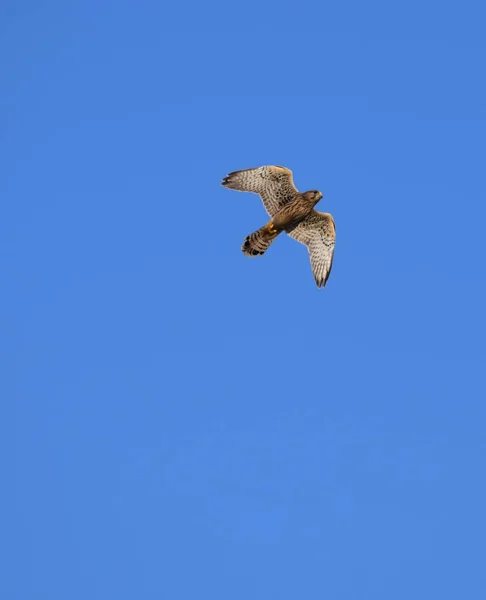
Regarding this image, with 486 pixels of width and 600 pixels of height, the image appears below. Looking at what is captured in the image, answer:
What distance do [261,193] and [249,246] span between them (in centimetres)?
215

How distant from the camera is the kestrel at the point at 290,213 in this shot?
25.6 m

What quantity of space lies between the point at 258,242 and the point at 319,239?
2368 mm

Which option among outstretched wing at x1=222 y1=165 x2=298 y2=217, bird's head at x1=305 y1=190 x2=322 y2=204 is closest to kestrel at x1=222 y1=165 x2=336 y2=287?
outstretched wing at x1=222 y1=165 x2=298 y2=217

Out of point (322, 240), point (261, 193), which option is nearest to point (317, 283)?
point (322, 240)

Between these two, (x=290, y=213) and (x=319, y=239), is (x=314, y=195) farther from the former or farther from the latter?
(x=319, y=239)

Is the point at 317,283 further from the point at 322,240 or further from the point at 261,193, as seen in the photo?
the point at 261,193

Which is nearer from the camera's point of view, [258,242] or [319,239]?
[258,242]

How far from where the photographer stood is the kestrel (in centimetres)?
2558

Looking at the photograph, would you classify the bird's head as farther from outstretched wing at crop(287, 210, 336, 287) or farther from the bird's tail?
the bird's tail

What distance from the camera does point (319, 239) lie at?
2655 cm

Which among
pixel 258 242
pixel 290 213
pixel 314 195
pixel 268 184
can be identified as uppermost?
pixel 268 184

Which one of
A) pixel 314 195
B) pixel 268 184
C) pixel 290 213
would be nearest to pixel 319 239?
pixel 290 213

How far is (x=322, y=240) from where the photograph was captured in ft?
87.0

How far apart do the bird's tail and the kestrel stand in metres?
0.06
